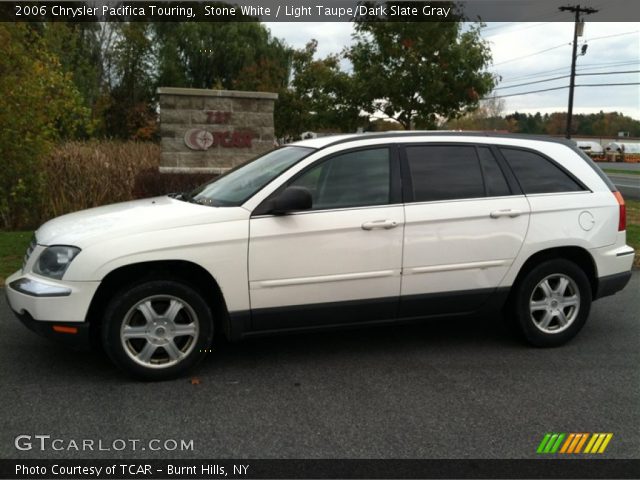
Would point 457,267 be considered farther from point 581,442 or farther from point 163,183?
point 163,183

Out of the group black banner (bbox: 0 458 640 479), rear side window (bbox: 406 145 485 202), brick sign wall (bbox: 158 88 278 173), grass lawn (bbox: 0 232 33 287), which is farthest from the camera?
brick sign wall (bbox: 158 88 278 173)

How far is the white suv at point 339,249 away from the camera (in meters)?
4.23

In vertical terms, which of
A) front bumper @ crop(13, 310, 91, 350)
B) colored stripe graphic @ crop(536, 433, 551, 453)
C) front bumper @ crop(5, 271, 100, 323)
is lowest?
colored stripe graphic @ crop(536, 433, 551, 453)

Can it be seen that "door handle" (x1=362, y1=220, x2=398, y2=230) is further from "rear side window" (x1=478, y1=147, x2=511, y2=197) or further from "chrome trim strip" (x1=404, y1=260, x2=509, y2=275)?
"rear side window" (x1=478, y1=147, x2=511, y2=197)

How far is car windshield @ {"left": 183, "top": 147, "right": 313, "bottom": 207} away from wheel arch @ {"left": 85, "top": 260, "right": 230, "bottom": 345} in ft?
1.81

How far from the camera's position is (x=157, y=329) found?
169 inches

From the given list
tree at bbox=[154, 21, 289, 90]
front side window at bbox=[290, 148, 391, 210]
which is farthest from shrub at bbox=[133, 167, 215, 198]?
tree at bbox=[154, 21, 289, 90]

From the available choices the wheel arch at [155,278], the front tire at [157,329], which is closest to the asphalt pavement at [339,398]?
the front tire at [157,329]

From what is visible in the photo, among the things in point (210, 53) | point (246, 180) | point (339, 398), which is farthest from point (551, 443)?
point (210, 53)

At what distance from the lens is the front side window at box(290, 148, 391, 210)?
4648mm

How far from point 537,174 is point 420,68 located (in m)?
9.85

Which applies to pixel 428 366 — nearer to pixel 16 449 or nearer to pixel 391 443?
pixel 391 443

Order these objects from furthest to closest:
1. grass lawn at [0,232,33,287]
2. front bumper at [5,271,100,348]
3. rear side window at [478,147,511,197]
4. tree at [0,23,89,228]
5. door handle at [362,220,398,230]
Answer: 1. tree at [0,23,89,228]
2. grass lawn at [0,232,33,287]
3. rear side window at [478,147,511,197]
4. door handle at [362,220,398,230]
5. front bumper at [5,271,100,348]

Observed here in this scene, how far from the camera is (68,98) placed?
10.9 metres
